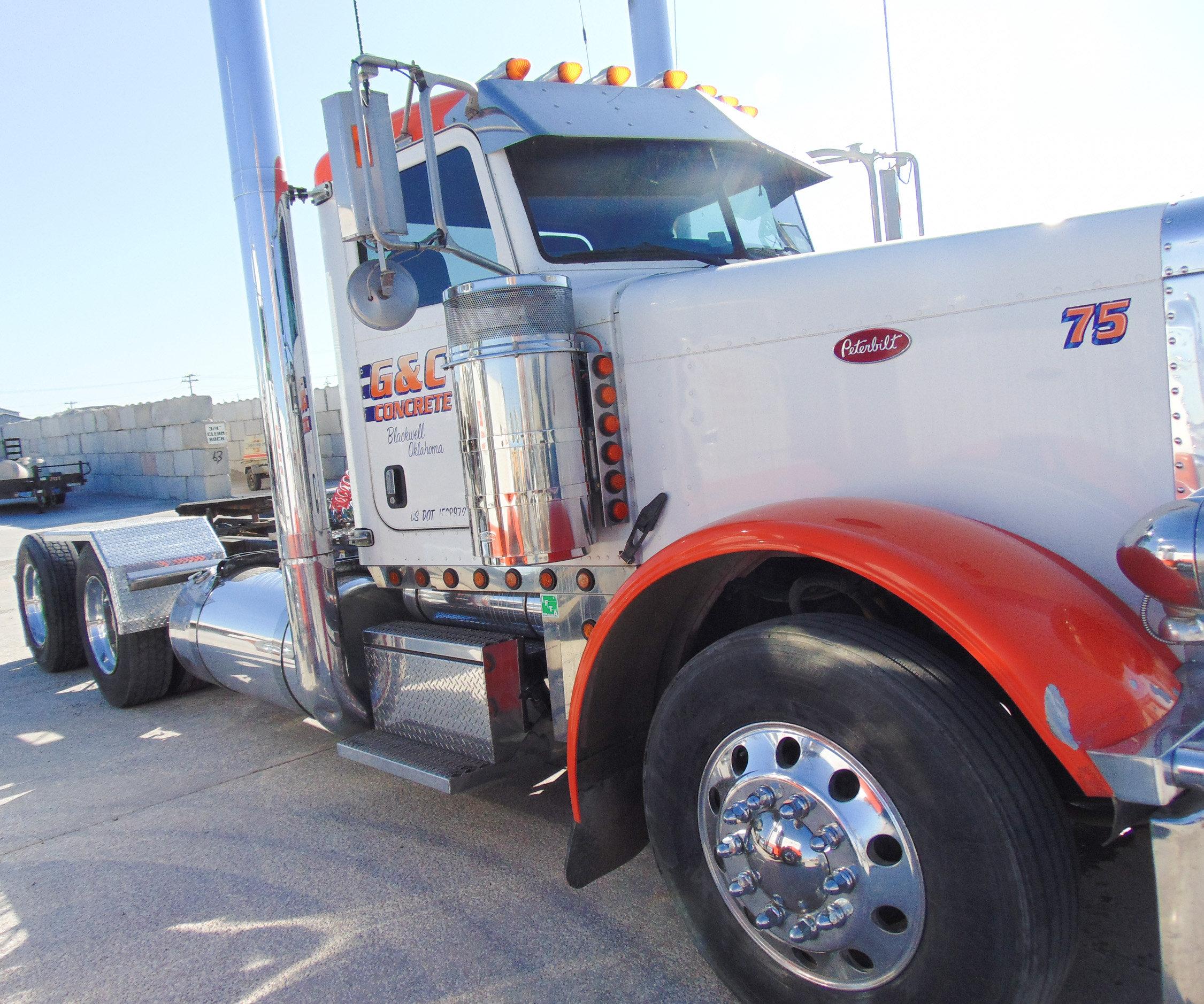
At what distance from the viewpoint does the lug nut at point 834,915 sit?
194cm

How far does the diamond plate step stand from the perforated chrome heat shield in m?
0.80

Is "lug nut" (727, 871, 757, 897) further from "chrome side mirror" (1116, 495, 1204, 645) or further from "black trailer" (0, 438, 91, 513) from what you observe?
"black trailer" (0, 438, 91, 513)

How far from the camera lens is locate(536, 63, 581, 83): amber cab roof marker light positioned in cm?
324

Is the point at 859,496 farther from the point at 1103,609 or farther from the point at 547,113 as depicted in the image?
the point at 547,113

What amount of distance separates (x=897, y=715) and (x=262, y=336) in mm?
2735

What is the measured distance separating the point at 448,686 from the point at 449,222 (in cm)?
157

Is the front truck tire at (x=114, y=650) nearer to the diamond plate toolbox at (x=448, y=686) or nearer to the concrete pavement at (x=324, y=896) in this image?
the concrete pavement at (x=324, y=896)

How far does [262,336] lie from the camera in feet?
11.7

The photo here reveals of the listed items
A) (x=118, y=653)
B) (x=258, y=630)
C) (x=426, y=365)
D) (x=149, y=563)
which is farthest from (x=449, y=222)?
(x=118, y=653)

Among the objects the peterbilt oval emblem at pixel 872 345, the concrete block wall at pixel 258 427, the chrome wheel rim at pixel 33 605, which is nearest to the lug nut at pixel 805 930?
the peterbilt oval emblem at pixel 872 345

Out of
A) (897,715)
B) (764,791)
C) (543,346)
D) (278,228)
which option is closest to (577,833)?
(764,791)

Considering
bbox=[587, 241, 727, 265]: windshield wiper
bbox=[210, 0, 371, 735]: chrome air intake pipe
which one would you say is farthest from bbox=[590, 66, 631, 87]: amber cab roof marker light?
bbox=[210, 0, 371, 735]: chrome air intake pipe

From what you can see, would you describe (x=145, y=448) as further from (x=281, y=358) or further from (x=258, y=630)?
(x=281, y=358)

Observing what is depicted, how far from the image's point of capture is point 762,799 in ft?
6.74
